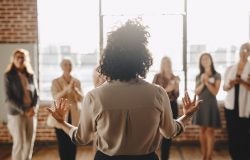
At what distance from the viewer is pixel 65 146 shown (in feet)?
17.2

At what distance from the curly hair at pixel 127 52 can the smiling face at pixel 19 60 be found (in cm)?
319

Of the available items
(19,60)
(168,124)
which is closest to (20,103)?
(19,60)

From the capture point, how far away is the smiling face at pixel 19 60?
5008 mm

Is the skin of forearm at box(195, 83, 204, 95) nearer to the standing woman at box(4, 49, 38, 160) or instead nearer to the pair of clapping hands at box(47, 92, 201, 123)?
the standing woman at box(4, 49, 38, 160)

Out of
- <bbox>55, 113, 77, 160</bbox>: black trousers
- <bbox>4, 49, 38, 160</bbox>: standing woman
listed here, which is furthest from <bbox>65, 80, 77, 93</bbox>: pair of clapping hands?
<bbox>55, 113, 77, 160</bbox>: black trousers

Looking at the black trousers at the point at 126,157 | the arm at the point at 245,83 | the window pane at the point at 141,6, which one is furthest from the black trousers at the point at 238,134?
the black trousers at the point at 126,157

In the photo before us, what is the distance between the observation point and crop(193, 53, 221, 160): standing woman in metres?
5.45

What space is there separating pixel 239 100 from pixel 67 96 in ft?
6.72

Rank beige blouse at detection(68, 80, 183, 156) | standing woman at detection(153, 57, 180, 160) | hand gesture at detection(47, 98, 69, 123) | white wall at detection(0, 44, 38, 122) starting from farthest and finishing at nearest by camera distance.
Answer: white wall at detection(0, 44, 38, 122), standing woman at detection(153, 57, 180, 160), hand gesture at detection(47, 98, 69, 123), beige blouse at detection(68, 80, 183, 156)

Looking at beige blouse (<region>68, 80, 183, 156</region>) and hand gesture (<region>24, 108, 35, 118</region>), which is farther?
hand gesture (<region>24, 108, 35, 118</region>)

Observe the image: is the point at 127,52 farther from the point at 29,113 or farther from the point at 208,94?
the point at 208,94

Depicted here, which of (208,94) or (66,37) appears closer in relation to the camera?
(208,94)

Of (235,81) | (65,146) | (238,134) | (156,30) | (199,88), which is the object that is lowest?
(65,146)

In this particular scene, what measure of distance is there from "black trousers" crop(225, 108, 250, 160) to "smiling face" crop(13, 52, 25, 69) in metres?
2.52
